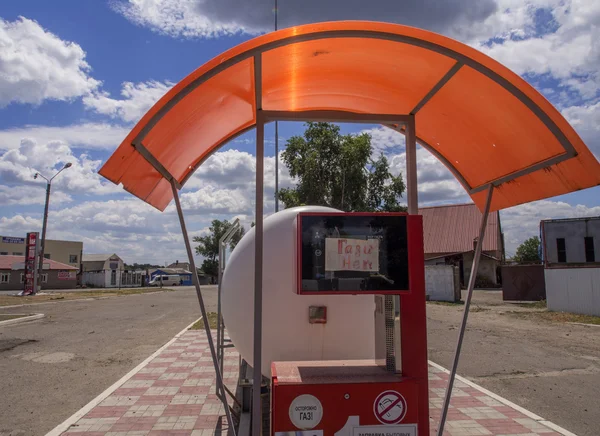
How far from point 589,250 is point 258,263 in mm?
22161

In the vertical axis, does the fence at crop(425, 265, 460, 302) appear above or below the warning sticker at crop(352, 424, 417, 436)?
above

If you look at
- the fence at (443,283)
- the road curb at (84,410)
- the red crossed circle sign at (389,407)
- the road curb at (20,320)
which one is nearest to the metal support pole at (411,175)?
the red crossed circle sign at (389,407)

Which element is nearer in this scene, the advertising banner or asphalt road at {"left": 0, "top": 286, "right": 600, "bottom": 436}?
asphalt road at {"left": 0, "top": 286, "right": 600, "bottom": 436}

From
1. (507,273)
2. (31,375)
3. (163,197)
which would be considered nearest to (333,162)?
(507,273)

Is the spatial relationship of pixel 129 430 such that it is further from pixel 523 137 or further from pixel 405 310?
pixel 523 137

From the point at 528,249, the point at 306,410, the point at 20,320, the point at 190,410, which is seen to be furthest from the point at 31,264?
the point at 528,249

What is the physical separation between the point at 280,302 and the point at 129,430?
2573 mm

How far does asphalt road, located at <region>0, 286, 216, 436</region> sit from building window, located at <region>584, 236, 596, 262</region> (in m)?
17.6

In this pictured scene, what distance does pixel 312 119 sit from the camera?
13.0 ft

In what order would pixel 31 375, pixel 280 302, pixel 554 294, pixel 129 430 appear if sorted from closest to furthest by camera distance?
pixel 280 302
pixel 129 430
pixel 31 375
pixel 554 294

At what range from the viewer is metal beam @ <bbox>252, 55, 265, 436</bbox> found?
134 inches

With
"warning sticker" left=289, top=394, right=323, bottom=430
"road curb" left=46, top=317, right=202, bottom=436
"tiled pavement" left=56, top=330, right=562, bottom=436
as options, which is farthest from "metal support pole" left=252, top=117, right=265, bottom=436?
"road curb" left=46, top=317, right=202, bottom=436

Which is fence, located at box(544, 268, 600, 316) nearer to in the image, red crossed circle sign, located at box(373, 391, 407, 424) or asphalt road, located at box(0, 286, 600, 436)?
asphalt road, located at box(0, 286, 600, 436)

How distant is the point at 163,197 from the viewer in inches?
175
